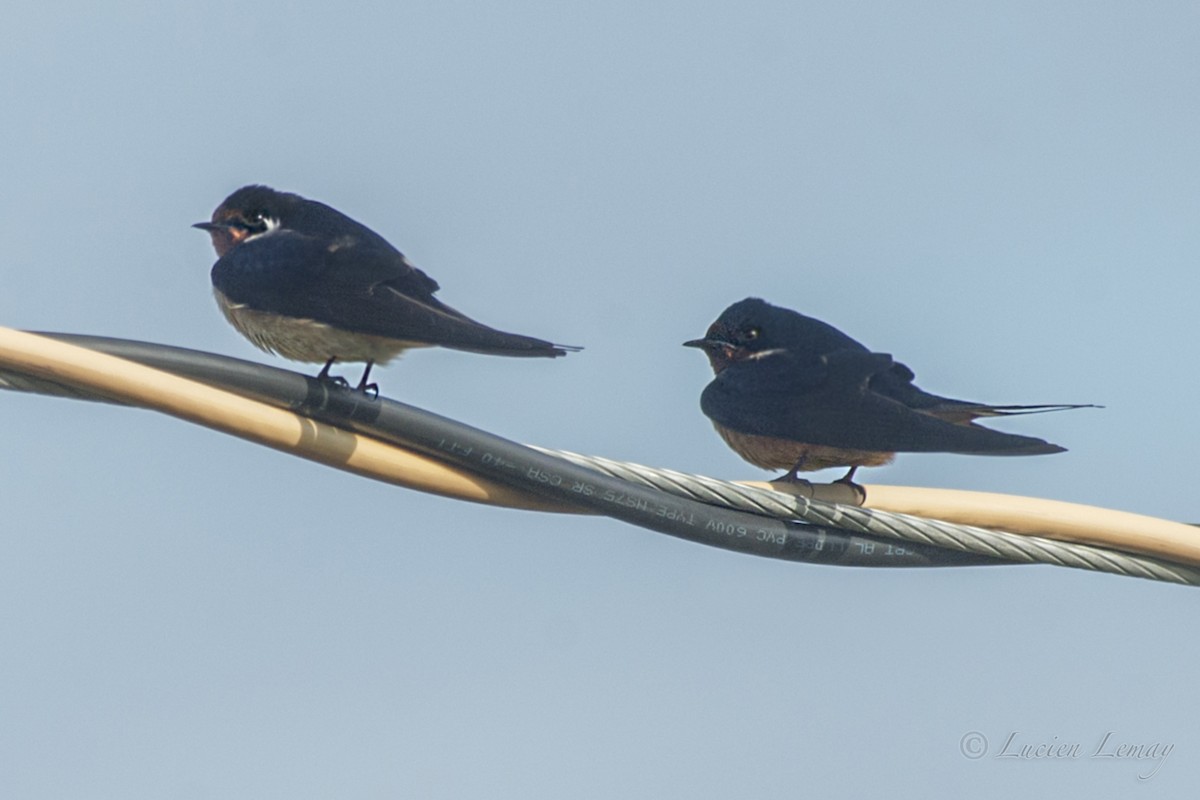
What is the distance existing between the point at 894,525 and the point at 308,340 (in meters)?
2.24

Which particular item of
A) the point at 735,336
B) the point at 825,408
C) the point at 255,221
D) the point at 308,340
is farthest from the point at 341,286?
the point at 735,336

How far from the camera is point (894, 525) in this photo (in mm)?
4918

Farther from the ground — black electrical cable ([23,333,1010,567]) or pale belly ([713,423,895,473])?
pale belly ([713,423,895,473])

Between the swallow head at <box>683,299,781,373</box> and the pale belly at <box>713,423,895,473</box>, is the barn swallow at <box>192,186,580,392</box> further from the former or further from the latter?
the swallow head at <box>683,299,781,373</box>

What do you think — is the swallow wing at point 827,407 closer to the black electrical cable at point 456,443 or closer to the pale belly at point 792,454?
the pale belly at point 792,454

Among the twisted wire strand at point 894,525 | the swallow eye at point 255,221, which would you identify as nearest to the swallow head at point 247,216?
the swallow eye at point 255,221

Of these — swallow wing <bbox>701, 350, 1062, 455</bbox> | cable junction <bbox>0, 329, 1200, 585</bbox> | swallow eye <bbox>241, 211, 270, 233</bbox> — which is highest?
swallow wing <bbox>701, 350, 1062, 455</bbox>

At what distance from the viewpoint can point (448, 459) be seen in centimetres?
461

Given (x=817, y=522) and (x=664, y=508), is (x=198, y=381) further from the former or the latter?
(x=817, y=522)

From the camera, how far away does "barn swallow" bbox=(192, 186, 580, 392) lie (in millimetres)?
5695

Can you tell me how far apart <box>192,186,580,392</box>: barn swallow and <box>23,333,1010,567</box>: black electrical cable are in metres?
0.89

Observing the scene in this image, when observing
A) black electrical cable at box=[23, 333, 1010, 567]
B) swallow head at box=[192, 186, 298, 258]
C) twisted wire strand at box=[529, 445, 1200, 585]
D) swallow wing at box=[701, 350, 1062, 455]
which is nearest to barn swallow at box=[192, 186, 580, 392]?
swallow head at box=[192, 186, 298, 258]

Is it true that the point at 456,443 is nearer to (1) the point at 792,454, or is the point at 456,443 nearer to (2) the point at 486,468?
(2) the point at 486,468

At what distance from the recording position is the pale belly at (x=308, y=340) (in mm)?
5863
